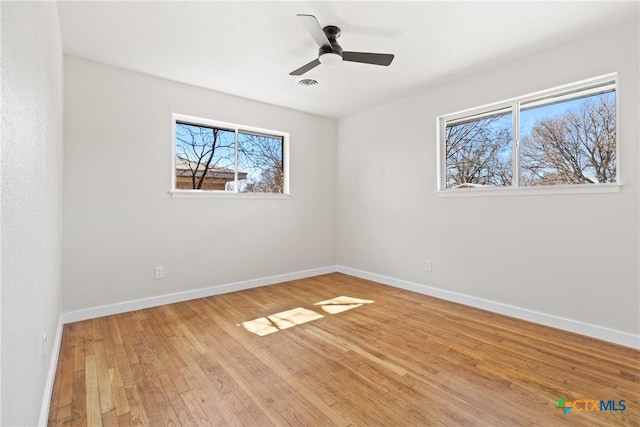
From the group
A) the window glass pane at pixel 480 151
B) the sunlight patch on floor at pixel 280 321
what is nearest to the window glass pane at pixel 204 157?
the sunlight patch on floor at pixel 280 321

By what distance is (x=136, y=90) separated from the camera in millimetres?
3227

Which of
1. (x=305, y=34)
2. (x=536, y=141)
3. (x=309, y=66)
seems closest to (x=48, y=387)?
(x=309, y=66)

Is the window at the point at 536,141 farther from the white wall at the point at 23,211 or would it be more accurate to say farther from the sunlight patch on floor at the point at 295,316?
the white wall at the point at 23,211

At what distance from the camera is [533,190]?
9.48ft

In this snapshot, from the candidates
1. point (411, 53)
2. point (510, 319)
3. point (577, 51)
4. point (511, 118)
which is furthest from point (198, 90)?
point (510, 319)

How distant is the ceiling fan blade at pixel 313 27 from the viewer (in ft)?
6.66

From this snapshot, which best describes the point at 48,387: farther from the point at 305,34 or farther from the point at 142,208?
the point at 305,34

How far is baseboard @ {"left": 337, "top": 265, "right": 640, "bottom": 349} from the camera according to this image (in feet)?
7.97

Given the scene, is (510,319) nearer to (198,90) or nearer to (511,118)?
(511,118)

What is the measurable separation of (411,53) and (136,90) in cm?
279

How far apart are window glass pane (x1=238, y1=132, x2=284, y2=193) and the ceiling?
92 cm

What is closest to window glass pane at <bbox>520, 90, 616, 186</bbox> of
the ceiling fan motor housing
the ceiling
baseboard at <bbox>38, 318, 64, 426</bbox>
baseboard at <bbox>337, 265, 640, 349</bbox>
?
the ceiling

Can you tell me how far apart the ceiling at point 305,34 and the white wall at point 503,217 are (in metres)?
0.26

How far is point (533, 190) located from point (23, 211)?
11.6 feet
